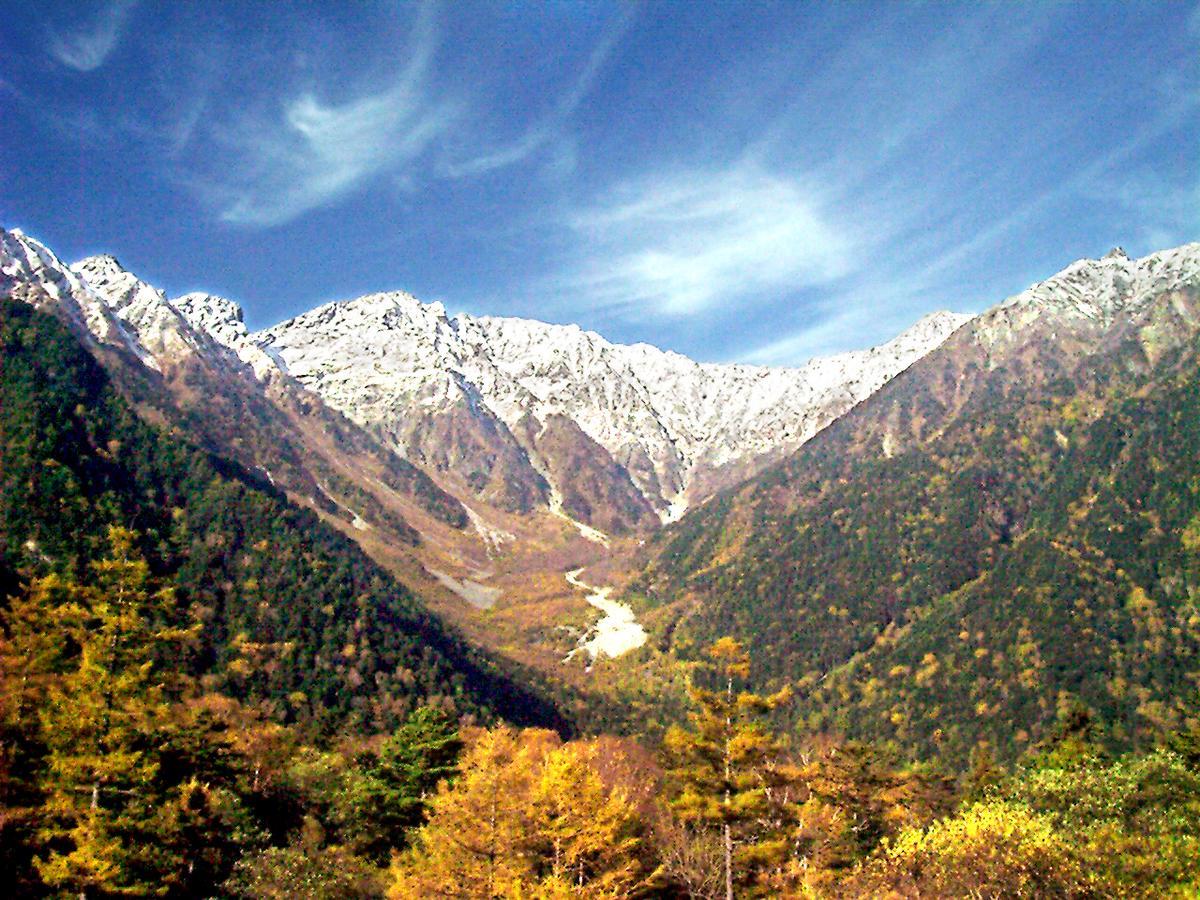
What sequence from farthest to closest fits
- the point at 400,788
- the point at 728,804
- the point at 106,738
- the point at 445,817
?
the point at 400,788 → the point at 728,804 → the point at 445,817 → the point at 106,738

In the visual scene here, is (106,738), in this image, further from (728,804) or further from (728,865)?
(728,865)

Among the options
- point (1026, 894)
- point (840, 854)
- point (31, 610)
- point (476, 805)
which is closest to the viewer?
point (1026, 894)

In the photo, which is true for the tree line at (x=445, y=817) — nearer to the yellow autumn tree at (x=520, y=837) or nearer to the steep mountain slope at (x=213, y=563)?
the yellow autumn tree at (x=520, y=837)

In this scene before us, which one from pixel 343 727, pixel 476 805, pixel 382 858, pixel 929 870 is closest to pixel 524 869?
pixel 476 805

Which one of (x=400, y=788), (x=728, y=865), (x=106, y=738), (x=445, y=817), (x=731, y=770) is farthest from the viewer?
(x=400, y=788)

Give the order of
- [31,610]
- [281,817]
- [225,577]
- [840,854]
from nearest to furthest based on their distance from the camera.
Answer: [31,610] → [840,854] → [281,817] → [225,577]

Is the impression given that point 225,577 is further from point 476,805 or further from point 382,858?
point 476,805

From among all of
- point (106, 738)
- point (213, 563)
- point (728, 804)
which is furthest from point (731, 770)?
point (213, 563)
